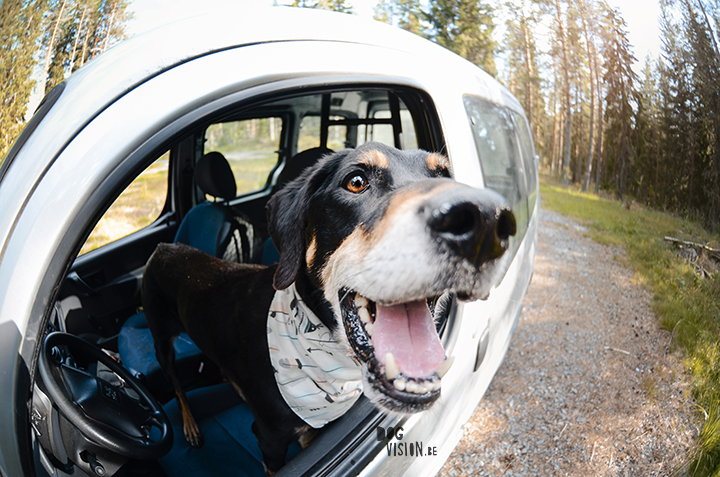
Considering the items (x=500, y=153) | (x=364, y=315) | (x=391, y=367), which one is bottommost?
(x=391, y=367)

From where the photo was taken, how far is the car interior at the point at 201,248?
4.58 feet

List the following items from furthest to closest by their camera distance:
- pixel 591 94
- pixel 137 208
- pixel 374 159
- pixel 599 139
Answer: pixel 137 208
pixel 599 139
pixel 591 94
pixel 374 159

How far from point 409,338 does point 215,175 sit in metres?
2.33

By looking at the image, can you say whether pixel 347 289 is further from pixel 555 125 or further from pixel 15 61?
pixel 555 125

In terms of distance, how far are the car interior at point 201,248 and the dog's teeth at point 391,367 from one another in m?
0.54

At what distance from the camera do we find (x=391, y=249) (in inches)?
41.6

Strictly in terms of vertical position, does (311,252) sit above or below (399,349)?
above

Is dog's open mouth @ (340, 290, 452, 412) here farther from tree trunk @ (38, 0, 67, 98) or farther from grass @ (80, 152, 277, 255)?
Result: grass @ (80, 152, 277, 255)

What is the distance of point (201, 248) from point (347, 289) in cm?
204

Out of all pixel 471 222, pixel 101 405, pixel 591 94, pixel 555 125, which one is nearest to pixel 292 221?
pixel 471 222

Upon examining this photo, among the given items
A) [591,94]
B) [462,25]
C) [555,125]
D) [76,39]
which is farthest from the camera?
[555,125]

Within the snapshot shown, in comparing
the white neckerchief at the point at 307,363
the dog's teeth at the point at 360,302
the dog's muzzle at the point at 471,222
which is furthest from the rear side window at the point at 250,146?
the dog's muzzle at the point at 471,222

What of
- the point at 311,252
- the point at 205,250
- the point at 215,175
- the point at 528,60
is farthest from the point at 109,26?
the point at 528,60

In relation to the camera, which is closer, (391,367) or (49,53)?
(49,53)
